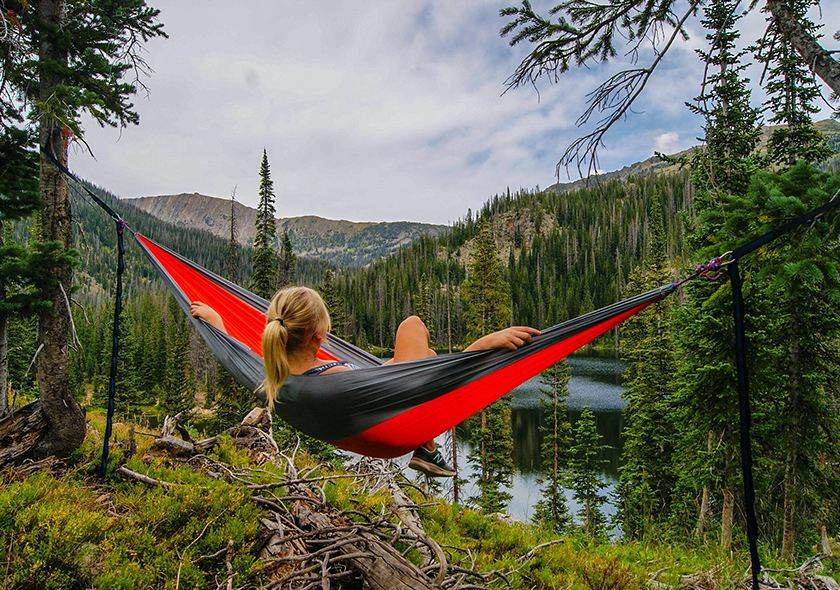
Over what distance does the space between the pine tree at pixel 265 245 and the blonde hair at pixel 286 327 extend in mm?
14547

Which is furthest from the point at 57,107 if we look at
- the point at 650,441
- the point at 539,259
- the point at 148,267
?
the point at 148,267

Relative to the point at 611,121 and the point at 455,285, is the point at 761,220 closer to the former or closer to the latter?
the point at 611,121

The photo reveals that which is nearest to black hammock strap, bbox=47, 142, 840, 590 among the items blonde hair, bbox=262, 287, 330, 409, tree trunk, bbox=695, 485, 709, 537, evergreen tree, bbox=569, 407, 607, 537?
blonde hair, bbox=262, 287, 330, 409

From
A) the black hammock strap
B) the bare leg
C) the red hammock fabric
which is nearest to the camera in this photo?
the black hammock strap

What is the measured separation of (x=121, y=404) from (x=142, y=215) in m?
135

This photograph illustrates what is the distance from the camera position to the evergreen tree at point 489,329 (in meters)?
15.1

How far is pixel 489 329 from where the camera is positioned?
16.9 m

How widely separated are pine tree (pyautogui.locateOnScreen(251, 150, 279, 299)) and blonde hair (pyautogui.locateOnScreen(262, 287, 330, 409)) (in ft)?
47.7

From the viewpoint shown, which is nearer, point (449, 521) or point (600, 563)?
point (600, 563)

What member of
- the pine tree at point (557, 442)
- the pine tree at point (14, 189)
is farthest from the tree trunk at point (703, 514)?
the pine tree at point (14, 189)

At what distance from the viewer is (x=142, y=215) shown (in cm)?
13612

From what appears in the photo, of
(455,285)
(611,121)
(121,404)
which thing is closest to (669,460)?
(611,121)

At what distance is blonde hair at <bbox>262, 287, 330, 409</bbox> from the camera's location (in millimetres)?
1888

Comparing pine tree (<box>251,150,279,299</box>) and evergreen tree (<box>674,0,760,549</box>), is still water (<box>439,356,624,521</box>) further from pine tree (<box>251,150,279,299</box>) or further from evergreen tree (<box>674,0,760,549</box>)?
pine tree (<box>251,150,279,299</box>)
